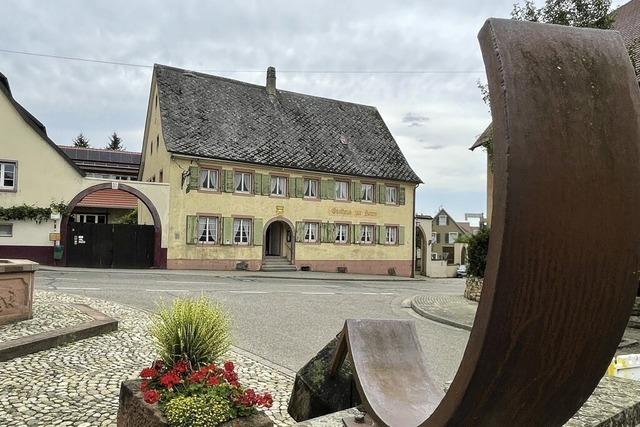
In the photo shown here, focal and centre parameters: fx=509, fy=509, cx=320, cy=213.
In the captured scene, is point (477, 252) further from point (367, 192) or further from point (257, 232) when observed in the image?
point (367, 192)

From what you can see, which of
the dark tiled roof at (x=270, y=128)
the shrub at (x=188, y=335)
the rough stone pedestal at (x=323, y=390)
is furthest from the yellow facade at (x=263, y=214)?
the rough stone pedestal at (x=323, y=390)

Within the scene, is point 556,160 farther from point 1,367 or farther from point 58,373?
point 1,367

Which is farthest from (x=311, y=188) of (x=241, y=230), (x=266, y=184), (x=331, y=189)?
(x=241, y=230)

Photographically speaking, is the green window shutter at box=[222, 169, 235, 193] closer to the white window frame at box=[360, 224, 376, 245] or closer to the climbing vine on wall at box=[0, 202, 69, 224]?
the climbing vine on wall at box=[0, 202, 69, 224]

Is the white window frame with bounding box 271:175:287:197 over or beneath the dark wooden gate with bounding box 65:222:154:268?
over

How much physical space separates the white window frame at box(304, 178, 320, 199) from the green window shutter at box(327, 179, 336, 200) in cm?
68

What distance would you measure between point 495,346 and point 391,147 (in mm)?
34125

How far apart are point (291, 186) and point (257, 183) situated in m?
2.14

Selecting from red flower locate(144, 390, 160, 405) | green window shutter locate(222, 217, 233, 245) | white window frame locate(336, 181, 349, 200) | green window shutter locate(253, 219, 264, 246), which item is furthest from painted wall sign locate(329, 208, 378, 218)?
red flower locate(144, 390, 160, 405)

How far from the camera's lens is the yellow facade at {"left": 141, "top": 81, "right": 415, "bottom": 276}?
24906 mm

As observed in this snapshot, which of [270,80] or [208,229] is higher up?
[270,80]

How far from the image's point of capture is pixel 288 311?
475 inches

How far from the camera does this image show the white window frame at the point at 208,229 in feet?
83.4

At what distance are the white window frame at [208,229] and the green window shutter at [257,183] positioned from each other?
8.90 feet
